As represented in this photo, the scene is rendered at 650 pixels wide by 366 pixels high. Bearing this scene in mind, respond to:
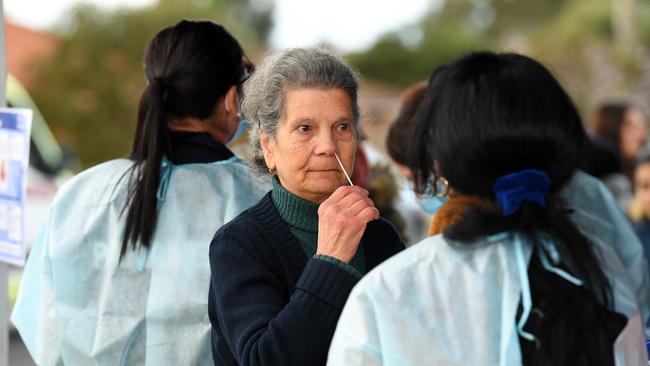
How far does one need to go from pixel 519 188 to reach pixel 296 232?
2.27 feet

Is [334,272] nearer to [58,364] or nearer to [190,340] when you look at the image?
[190,340]

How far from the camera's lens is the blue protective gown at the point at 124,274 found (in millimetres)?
2660

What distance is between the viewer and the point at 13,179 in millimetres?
3018

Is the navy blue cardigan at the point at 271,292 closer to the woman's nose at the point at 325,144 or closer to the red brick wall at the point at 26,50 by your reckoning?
the woman's nose at the point at 325,144

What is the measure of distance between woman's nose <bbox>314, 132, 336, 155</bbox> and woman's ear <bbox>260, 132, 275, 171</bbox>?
0.44ft

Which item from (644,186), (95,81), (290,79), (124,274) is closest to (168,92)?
(124,274)

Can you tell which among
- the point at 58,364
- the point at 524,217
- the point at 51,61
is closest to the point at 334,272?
the point at 524,217

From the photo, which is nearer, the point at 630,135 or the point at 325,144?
the point at 325,144

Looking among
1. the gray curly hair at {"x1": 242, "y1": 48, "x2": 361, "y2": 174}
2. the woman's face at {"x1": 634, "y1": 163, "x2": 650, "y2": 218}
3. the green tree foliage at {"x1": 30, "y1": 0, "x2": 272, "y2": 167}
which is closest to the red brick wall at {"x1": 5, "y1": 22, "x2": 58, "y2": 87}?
the green tree foliage at {"x1": 30, "y1": 0, "x2": 272, "y2": 167}

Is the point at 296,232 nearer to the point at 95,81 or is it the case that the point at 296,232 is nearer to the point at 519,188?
the point at 519,188

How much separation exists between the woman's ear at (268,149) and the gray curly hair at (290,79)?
2 centimetres

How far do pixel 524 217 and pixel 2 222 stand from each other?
1913mm

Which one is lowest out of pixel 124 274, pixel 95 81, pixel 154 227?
pixel 95 81

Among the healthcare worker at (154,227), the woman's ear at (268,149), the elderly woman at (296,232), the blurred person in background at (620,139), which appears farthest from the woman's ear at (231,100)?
the blurred person in background at (620,139)
